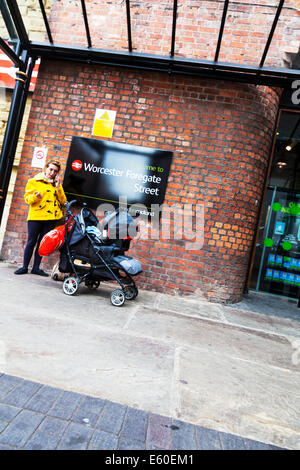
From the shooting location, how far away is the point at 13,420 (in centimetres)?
175

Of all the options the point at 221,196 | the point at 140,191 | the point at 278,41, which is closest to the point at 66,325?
the point at 140,191

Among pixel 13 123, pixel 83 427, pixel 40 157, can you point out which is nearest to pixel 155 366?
pixel 83 427

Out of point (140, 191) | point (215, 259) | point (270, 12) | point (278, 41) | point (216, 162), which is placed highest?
point (270, 12)

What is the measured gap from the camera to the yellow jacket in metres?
4.92

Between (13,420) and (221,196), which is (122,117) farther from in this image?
(13,420)

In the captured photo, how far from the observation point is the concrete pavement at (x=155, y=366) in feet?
6.47

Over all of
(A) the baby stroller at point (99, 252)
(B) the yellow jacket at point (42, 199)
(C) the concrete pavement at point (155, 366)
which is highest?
(B) the yellow jacket at point (42, 199)

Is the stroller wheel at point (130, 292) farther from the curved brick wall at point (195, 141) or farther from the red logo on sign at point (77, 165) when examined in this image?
the red logo on sign at point (77, 165)

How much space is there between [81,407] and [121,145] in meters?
4.41

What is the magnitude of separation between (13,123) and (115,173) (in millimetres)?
1891

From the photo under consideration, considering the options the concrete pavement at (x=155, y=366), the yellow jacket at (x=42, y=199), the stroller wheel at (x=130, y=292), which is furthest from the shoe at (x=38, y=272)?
the stroller wheel at (x=130, y=292)

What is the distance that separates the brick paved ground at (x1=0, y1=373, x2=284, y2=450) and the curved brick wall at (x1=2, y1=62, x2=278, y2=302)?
3.42m

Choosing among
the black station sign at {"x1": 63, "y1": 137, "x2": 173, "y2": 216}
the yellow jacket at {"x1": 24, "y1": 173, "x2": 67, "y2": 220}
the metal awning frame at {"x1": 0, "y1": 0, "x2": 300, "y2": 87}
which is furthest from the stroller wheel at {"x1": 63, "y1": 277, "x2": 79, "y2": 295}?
the metal awning frame at {"x1": 0, "y1": 0, "x2": 300, "y2": 87}

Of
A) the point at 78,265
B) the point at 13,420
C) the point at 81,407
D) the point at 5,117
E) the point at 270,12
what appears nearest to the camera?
the point at 13,420
